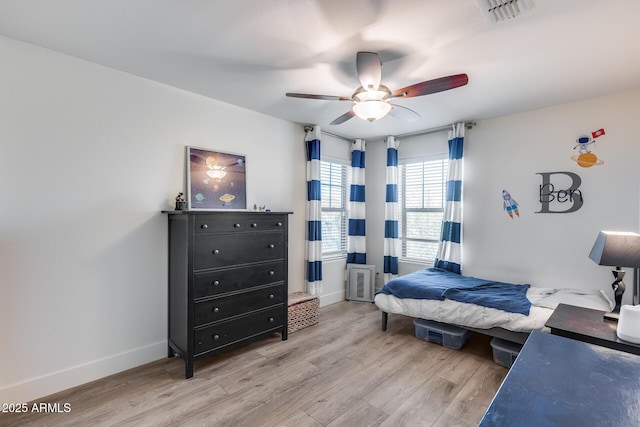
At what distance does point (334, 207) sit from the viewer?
4441mm

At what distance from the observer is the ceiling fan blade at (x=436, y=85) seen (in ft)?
6.43

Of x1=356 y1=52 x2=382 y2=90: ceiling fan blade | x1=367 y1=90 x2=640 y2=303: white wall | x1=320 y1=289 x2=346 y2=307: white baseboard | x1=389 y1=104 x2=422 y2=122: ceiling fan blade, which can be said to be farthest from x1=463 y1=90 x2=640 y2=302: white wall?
x1=356 y1=52 x2=382 y2=90: ceiling fan blade

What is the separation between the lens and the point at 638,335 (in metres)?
1.55

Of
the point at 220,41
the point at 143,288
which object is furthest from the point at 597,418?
the point at 143,288

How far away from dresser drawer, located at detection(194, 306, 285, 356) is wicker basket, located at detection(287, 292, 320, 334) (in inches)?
9.4

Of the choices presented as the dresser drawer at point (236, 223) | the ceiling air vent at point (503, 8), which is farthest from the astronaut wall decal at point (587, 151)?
the dresser drawer at point (236, 223)

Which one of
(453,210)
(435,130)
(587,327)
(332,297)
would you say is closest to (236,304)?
(332,297)

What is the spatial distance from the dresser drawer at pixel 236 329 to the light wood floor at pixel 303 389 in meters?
0.19

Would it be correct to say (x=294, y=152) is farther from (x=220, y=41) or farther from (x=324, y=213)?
(x=220, y=41)

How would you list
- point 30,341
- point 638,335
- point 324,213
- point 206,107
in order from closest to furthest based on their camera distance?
1. point 638,335
2. point 30,341
3. point 206,107
4. point 324,213

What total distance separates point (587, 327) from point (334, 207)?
3099mm

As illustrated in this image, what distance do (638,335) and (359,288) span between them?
3.13 metres

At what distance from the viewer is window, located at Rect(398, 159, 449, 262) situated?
13.5 feet

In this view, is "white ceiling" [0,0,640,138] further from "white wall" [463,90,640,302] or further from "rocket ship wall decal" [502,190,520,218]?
"rocket ship wall decal" [502,190,520,218]
